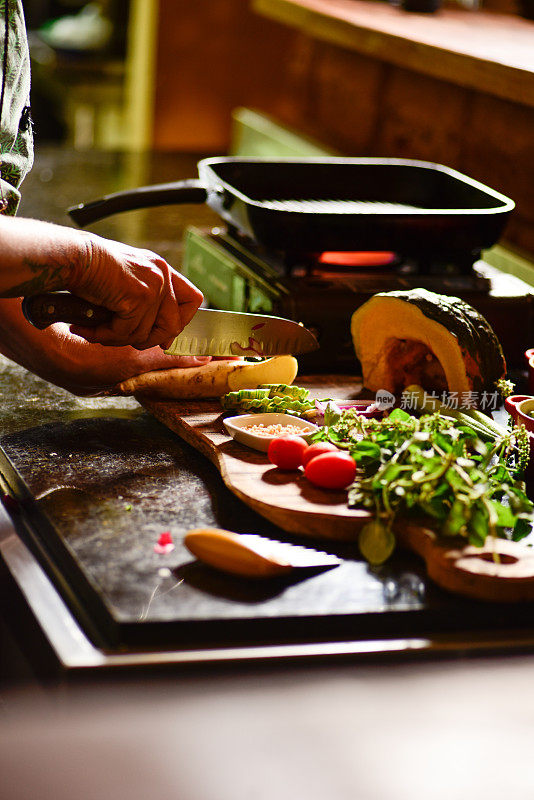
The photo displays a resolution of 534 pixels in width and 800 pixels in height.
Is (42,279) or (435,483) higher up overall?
(42,279)

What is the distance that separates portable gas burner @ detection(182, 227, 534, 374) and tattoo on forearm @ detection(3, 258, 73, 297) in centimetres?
50

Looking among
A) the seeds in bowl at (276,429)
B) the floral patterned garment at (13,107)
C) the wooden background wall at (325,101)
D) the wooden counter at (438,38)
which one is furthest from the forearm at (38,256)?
the wooden background wall at (325,101)

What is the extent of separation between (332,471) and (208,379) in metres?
0.39

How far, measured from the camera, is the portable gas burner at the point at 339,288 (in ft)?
5.86

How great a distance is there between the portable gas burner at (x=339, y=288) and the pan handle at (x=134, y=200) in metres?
0.13

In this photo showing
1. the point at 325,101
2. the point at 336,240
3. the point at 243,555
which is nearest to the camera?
the point at 243,555

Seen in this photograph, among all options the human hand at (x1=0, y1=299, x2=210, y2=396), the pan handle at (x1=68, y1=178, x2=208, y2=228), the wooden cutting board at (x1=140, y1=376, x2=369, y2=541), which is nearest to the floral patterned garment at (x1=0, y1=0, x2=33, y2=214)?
the human hand at (x1=0, y1=299, x2=210, y2=396)

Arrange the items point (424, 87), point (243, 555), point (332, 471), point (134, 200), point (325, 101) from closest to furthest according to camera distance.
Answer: point (243, 555)
point (332, 471)
point (134, 200)
point (424, 87)
point (325, 101)

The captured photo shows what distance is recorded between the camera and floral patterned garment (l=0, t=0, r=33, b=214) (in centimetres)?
155

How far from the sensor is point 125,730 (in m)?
0.92

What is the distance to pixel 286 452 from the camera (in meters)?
1.34

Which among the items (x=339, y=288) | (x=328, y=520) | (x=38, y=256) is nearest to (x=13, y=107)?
(x=38, y=256)

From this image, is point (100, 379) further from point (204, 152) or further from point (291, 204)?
A: point (204, 152)

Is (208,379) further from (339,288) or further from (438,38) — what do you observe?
(438,38)
